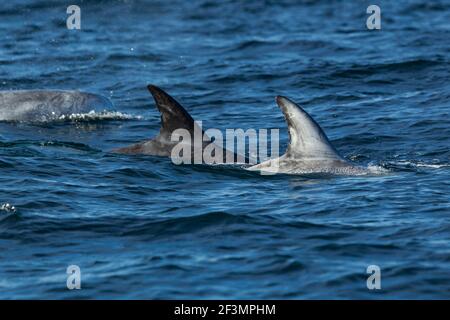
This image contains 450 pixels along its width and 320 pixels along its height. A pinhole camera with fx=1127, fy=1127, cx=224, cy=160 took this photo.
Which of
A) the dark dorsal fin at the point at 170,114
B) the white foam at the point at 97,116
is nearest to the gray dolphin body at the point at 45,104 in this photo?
the white foam at the point at 97,116

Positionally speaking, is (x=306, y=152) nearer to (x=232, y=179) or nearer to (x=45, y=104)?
(x=232, y=179)

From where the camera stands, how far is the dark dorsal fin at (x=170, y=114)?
48.2 ft

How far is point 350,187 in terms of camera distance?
1377 centimetres

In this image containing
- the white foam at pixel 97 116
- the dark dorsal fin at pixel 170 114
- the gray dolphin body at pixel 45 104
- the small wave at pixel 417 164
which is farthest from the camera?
the white foam at pixel 97 116

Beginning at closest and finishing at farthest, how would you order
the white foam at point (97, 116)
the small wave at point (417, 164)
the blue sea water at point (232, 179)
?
the blue sea water at point (232, 179) < the small wave at point (417, 164) < the white foam at point (97, 116)

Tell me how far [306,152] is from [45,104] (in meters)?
6.66

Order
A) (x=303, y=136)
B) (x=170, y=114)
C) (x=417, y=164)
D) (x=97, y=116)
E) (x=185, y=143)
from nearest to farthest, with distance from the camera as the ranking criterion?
(x=303, y=136) < (x=170, y=114) < (x=185, y=143) < (x=417, y=164) < (x=97, y=116)

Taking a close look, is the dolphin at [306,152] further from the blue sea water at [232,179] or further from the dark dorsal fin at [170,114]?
the dark dorsal fin at [170,114]

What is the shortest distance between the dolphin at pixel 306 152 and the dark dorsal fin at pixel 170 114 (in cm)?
129

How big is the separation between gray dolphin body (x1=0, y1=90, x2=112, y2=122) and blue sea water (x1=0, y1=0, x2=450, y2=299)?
402mm

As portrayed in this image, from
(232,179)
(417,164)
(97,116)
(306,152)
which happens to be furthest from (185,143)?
(97,116)

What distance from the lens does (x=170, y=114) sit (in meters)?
14.9
